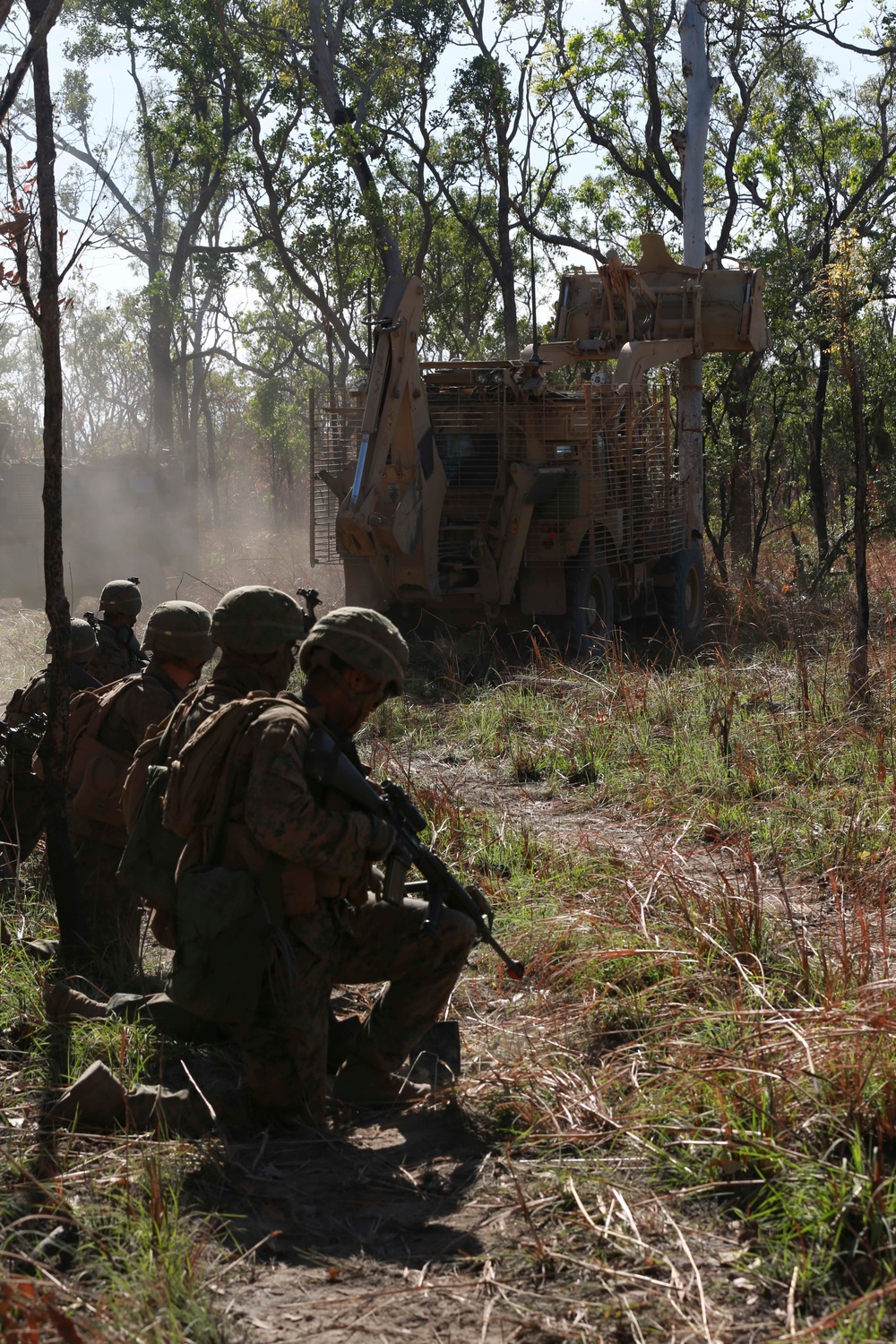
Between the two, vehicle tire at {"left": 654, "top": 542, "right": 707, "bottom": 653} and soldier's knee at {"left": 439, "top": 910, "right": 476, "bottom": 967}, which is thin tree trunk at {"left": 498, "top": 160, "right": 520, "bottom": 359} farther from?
soldier's knee at {"left": 439, "top": 910, "right": 476, "bottom": 967}

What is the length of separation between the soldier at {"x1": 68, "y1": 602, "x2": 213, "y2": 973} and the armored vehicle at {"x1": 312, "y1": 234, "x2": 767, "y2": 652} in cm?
562

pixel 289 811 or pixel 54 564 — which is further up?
pixel 54 564

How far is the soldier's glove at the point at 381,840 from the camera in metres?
3.49

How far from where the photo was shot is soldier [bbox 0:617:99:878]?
5.58m

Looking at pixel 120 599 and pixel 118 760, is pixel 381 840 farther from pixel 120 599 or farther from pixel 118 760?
pixel 120 599

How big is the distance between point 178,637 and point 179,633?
0.05 feet

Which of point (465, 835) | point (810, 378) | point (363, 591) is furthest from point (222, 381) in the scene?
point (465, 835)

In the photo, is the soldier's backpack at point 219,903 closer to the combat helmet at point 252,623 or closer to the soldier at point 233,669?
the soldier at point 233,669

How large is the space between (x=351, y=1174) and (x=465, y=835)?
2790 mm

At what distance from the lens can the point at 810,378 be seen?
59.3ft

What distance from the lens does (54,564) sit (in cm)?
455

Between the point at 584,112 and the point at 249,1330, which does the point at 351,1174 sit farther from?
the point at 584,112

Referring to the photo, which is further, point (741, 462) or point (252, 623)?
point (741, 462)

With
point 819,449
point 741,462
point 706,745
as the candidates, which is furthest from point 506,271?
point 706,745
